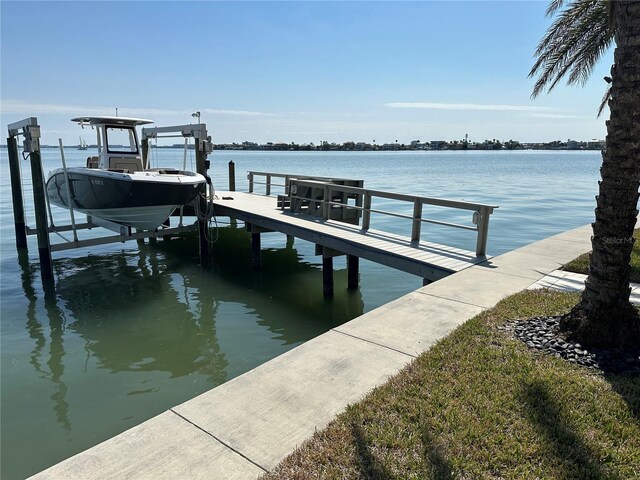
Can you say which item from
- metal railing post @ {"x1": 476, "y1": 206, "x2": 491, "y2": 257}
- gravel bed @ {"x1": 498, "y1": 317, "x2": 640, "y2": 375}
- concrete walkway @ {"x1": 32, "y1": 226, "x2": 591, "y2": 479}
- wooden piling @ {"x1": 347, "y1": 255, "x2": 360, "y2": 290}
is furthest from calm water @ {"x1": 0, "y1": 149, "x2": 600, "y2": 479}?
gravel bed @ {"x1": 498, "y1": 317, "x2": 640, "y2": 375}

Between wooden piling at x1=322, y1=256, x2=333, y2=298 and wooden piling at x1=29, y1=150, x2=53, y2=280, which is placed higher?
→ wooden piling at x1=29, y1=150, x2=53, y2=280

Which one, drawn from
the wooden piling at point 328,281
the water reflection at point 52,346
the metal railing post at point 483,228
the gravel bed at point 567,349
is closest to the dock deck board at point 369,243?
the metal railing post at point 483,228

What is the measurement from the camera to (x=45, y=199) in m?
14.7

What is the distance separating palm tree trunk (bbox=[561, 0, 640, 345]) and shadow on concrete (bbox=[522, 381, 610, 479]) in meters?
1.21

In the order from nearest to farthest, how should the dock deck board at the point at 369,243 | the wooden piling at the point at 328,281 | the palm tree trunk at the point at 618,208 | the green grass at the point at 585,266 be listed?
the palm tree trunk at the point at 618,208
the green grass at the point at 585,266
the dock deck board at the point at 369,243
the wooden piling at the point at 328,281

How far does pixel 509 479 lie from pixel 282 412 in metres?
1.70

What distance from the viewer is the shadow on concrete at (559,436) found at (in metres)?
2.99

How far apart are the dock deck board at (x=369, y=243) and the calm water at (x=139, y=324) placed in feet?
5.09

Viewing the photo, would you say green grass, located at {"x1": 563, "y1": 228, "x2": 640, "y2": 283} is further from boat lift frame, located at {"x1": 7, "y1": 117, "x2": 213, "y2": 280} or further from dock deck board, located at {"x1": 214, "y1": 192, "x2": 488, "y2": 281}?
boat lift frame, located at {"x1": 7, "y1": 117, "x2": 213, "y2": 280}

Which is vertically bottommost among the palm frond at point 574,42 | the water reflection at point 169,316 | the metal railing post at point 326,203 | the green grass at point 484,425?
the water reflection at point 169,316

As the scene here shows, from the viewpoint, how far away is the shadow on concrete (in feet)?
9.82

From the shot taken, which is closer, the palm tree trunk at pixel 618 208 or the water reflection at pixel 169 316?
the palm tree trunk at pixel 618 208

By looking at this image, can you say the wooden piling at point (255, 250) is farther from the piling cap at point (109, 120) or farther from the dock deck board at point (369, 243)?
the piling cap at point (109, 120)

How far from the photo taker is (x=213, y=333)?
8875mm
